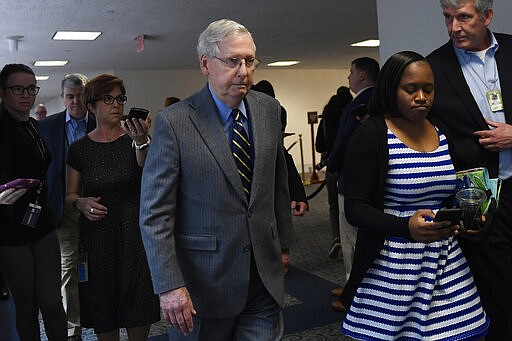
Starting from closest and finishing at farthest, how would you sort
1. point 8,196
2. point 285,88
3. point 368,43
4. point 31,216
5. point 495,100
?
point 495,100 < point 8,196 < point 31,216 < point 368,43 < point 285,88

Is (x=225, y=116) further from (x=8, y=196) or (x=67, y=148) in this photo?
(x=67, y=148)

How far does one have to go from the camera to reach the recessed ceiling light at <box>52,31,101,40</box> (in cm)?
781

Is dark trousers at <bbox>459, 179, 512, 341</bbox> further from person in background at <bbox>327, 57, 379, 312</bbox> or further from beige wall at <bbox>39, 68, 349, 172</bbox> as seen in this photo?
beige wall at <bbox>39, 68, 349, 172</bbox>

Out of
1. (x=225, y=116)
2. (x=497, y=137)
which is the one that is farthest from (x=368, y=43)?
(x=225, y=116)

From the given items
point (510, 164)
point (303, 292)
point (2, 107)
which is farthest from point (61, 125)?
point (510, 164)

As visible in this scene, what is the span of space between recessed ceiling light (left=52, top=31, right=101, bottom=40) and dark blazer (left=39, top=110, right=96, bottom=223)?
4683 millimetres

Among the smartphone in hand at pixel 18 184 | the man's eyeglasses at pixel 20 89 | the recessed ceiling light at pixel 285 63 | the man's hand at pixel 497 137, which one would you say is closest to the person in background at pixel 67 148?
the man's eyeglasses at pixel 20 89

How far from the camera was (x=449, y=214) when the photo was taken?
167cm

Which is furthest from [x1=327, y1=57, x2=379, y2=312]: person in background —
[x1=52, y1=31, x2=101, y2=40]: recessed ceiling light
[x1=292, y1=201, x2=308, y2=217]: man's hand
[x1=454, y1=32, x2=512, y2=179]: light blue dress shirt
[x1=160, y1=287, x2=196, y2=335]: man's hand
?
[x1=52, y1=31, x2=101, y2=40]: recessed ceiling light

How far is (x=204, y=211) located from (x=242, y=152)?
0.23 meters

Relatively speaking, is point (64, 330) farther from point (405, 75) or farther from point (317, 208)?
point (317, 208)

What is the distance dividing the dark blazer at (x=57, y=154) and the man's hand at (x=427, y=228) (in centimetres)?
215

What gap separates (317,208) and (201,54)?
6991mm

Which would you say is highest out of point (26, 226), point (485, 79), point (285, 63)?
point (285, 63)
